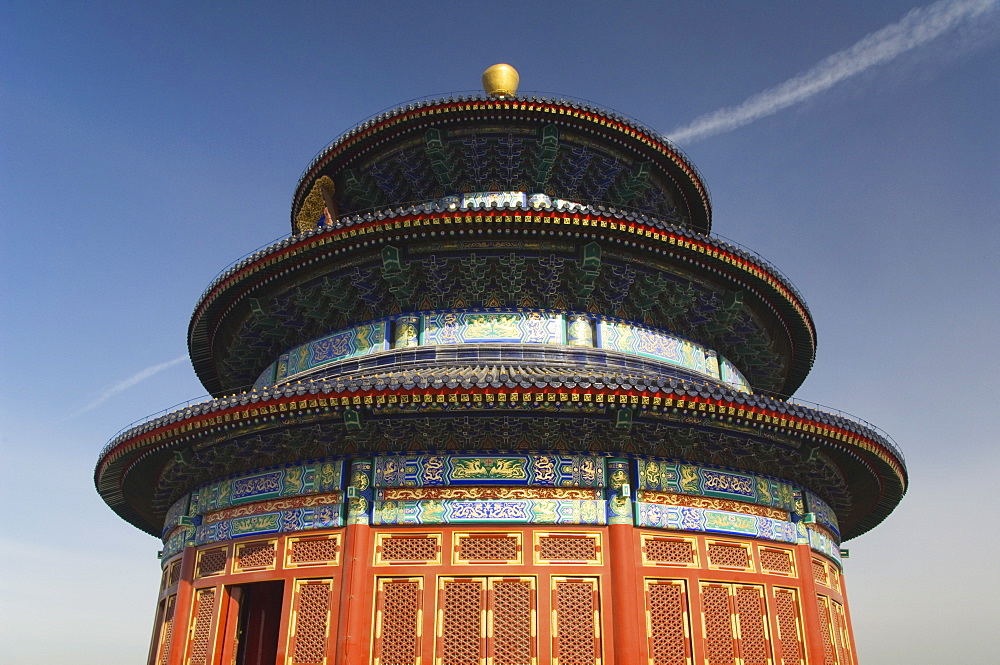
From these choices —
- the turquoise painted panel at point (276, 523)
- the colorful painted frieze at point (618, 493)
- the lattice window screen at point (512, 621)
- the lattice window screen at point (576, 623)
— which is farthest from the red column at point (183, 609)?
the colorful painted frieze at point (618, 493)

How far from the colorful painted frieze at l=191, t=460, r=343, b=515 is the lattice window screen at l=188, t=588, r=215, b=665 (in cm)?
153

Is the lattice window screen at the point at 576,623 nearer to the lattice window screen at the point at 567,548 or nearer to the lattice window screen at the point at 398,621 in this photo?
the lattice window screen at the point at 567,548

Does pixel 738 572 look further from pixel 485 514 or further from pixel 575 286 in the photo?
pixel 575 286

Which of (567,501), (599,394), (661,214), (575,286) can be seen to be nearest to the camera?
(599,394)

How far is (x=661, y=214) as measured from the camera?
822 inches

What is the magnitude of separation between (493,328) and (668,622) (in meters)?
6.19

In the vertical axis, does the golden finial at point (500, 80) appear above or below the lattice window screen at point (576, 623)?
above

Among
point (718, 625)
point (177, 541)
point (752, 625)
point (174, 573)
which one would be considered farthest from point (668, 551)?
point (174, 573)

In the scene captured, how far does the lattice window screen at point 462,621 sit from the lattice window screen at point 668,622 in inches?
101

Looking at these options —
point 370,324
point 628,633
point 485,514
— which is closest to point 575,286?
point 370,324

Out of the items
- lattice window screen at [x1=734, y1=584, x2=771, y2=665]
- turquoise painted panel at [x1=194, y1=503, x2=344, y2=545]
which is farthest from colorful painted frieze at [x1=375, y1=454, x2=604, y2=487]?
lattice window screen at [x1=734, y1=584, x2=771, y2=665]

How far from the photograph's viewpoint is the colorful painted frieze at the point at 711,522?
12383 millimetres

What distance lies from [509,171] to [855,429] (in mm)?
9946

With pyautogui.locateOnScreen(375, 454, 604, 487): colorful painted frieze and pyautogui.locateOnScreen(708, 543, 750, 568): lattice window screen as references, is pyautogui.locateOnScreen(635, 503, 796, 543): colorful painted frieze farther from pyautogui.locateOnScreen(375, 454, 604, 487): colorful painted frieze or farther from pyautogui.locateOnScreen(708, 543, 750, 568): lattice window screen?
pyautogui.locateOnScreen(375, 454, 604, 487): colorful painted frieze
